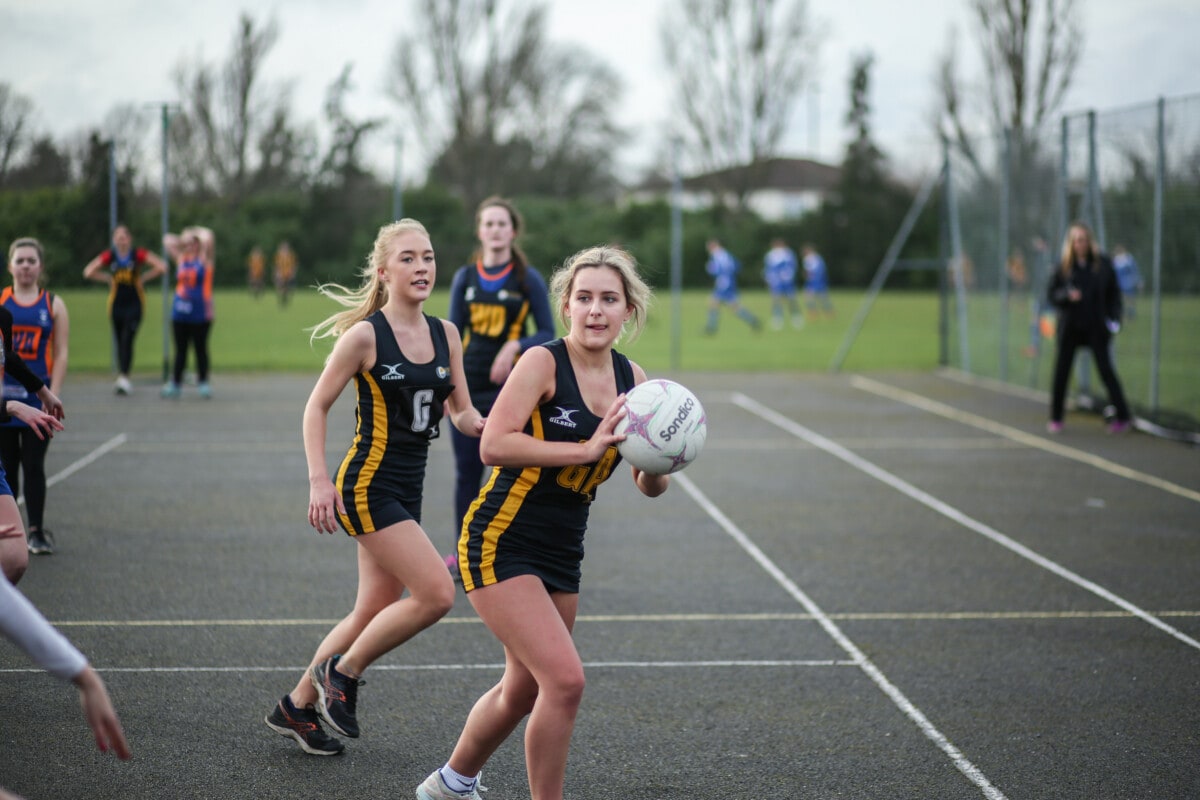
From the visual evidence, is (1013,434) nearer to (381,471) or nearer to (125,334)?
(381,471)

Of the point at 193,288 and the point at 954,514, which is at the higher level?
the point at 193,288

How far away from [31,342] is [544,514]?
5.40 metres

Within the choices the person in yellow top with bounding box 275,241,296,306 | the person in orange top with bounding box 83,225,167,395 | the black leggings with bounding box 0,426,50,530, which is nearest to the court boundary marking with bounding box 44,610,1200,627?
the black leggings with bounding box 0,426,50,530

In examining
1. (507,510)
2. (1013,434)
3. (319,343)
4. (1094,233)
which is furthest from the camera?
(319,343)

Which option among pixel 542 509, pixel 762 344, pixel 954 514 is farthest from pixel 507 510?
pixel 762 344

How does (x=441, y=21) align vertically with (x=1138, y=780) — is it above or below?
above

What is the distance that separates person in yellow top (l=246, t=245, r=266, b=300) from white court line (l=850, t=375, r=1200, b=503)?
10.8m

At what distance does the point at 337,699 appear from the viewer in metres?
4.80

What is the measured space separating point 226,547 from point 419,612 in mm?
4404

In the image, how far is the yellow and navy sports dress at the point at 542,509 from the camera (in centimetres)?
400

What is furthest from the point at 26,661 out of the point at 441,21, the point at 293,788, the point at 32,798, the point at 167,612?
the point at 441,21

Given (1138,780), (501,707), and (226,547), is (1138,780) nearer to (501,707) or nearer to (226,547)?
(501,707)

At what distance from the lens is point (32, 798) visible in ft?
14.5

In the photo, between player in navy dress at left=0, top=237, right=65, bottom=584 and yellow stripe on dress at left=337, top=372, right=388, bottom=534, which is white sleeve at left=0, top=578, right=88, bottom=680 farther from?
yellow stripe on dress at left=337, top=372, right=388, bottom=534
